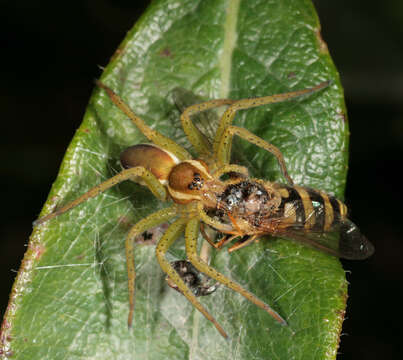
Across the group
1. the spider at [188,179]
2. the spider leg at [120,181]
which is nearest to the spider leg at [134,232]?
the spider at [188,179]

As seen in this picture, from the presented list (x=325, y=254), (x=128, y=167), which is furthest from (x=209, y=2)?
(x=325, y=254)

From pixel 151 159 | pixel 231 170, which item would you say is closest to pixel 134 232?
pixel 151 159

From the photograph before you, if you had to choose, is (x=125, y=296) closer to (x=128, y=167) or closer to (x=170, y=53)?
(x=128, y=167)

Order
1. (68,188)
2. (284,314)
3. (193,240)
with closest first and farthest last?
(284,314)
(68,188)
(193,240)

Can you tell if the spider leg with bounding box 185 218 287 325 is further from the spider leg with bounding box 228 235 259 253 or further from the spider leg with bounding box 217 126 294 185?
the spider leg with bounding box 217 126 294 185

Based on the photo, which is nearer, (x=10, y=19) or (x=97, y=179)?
(x=97, y=179)

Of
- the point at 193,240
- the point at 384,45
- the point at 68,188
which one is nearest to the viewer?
the point at 68,188

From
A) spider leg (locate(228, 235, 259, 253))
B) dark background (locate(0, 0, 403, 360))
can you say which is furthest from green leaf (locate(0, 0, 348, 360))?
dark background (locate(0, 0, 403, 360))
